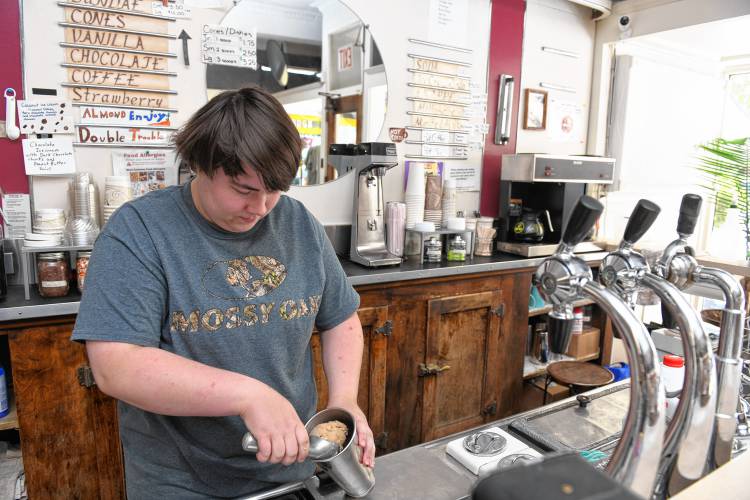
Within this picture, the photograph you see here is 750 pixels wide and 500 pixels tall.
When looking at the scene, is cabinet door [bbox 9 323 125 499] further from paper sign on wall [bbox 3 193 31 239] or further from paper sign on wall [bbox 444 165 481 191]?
paper sign on wall [bbox 444 165 481 191]

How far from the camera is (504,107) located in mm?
3289

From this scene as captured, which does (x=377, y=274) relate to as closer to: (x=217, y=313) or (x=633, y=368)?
(x=217, y=313)

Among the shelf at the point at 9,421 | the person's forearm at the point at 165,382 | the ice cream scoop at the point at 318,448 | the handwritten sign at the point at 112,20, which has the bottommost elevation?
the shelf at the point at 9,421

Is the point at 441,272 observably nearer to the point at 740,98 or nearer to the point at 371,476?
the point at 371,476

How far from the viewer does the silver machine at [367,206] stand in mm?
2564

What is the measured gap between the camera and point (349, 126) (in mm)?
2791

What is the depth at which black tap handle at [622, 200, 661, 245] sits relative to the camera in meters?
0.82

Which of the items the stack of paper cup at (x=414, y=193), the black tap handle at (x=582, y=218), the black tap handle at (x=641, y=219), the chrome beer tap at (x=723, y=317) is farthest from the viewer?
the stack of paper cup at (x=414, y=193)

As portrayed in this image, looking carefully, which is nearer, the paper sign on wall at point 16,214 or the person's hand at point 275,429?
the person's hand at point 275,429

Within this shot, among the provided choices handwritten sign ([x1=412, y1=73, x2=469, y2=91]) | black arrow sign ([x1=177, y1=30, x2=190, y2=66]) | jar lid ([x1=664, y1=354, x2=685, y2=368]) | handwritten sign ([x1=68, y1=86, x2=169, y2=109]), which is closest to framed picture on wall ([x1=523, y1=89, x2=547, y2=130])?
handwritten sign ([x1=412, y1=73, x2=469, y2=91])

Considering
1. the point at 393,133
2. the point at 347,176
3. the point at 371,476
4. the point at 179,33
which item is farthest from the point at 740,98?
the point at 371,476

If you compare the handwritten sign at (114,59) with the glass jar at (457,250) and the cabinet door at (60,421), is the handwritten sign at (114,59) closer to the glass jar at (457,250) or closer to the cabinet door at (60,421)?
the cabinet door at (60,421)

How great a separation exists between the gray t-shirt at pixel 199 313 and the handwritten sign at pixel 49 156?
1.21m

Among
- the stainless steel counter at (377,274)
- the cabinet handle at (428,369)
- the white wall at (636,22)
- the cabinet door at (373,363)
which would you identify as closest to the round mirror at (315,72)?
the stainless steel counter at (377,274)
